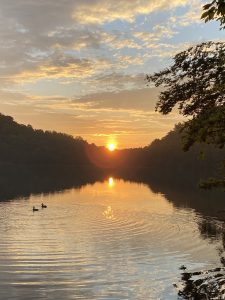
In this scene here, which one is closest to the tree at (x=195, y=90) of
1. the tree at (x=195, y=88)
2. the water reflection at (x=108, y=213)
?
the tree at (x=195, y=88)

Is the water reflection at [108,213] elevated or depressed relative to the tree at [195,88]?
depressed

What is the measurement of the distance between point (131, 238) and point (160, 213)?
79.9 ft

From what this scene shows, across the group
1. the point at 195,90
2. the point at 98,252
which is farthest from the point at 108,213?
the point at 195,90

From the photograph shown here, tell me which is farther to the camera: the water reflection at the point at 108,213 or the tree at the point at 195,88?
the water reflection at the point at 108,213

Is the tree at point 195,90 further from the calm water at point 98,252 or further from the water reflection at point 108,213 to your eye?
the water reflection at point 108,213

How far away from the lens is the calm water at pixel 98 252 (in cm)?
2800

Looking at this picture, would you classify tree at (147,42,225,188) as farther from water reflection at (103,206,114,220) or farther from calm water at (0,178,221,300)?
water reflection at (103,206,114,220)

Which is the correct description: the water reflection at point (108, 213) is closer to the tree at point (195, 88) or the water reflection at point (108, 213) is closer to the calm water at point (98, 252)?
the calm water at point (98, 252)

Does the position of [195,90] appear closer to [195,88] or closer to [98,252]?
[195,88]

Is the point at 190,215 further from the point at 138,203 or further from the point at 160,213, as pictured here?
the point at 138,203

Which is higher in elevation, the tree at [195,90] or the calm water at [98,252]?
the tree at [195,90]

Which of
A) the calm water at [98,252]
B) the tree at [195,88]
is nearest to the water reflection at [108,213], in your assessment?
the calm water at [98,252]

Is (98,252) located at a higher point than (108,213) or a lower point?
lower

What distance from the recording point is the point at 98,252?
132ft
